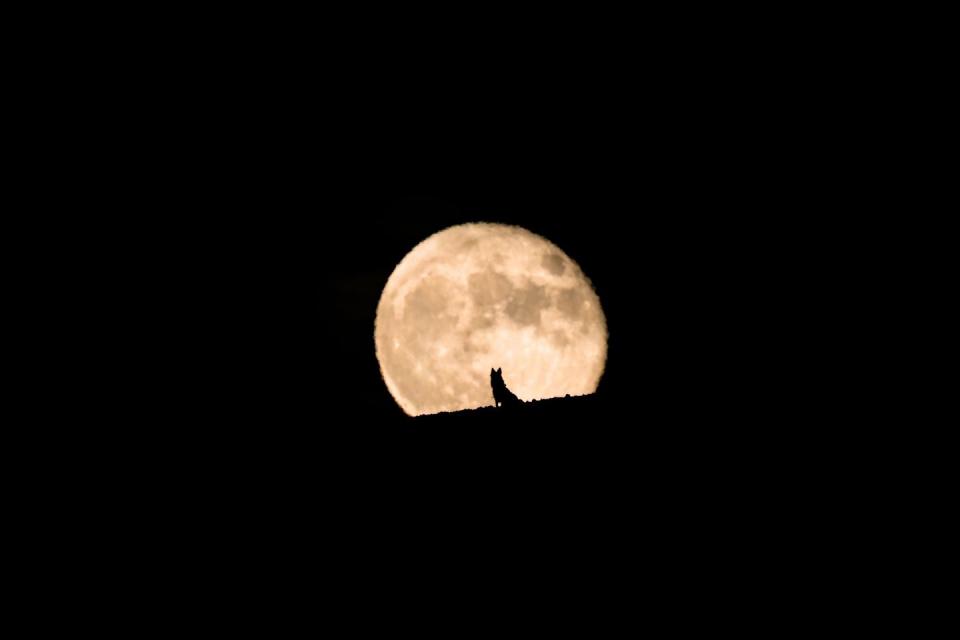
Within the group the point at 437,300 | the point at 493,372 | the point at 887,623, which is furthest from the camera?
the point at 437,300

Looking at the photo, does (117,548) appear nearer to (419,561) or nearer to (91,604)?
(91,604)

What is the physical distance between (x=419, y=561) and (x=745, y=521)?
1.33 metres

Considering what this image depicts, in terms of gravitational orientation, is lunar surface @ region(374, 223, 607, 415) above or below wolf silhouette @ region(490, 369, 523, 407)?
above

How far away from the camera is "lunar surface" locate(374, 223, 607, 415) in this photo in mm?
3750

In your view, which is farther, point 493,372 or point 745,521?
point 745,521

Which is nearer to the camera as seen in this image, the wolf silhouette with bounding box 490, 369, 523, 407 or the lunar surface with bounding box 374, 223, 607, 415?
the wolf silhouette with bounding box 490, 369, 523, 407

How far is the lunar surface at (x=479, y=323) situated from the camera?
375 centimetres

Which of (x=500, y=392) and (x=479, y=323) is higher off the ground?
(x=479, y=323)

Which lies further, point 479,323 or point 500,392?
point 479,323

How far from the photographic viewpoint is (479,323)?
3787 mm

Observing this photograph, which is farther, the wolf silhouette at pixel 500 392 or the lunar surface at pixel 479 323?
the lunar surface at pixel 479 323

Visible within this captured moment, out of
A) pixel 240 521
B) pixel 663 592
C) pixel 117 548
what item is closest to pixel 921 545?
pixel 663 592

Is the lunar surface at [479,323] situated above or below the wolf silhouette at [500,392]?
above

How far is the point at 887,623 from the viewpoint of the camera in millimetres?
2525
